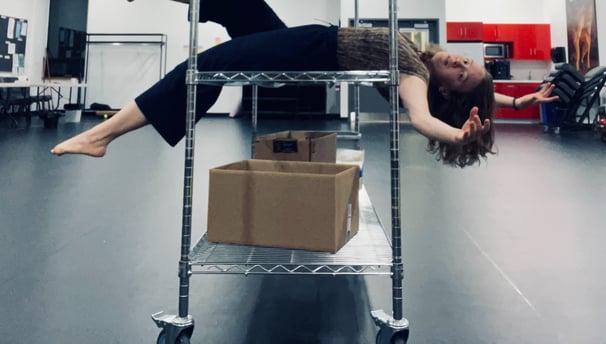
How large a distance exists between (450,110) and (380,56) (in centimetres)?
42

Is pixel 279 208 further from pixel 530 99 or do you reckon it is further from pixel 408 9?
pixel 408 9

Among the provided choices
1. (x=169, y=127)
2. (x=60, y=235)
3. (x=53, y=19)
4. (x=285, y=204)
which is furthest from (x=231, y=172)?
(x=53, y=19)

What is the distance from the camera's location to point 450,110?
4.79 feet

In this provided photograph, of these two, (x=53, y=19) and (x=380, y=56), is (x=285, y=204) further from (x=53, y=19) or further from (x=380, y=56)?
(x=53, y=19)

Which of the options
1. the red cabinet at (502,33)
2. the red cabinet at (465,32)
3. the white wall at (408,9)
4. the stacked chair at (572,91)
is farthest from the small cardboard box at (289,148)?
the red cabinet at (502,33)

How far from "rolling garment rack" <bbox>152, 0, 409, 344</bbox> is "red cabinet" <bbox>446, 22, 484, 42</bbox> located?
8759 millimetres

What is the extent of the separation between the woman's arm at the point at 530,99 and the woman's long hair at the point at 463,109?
0.10 metres

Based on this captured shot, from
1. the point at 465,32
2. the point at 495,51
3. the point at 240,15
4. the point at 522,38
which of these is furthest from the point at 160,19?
the point at 240,15

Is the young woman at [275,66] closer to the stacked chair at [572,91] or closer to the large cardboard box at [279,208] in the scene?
the large cardboard box at [279,208]

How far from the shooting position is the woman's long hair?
1.43 metres

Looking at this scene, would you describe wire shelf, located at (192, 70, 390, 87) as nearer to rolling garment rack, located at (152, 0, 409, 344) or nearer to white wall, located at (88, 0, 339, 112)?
rolling garment rack, located at (152, 0, 409, 344)

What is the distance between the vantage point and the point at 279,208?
1.01 meters

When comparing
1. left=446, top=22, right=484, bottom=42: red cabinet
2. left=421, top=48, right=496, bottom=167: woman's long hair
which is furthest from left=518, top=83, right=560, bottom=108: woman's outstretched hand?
left=446, top=22, right=484, bottom=42: red cabinet

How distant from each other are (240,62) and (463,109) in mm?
761
